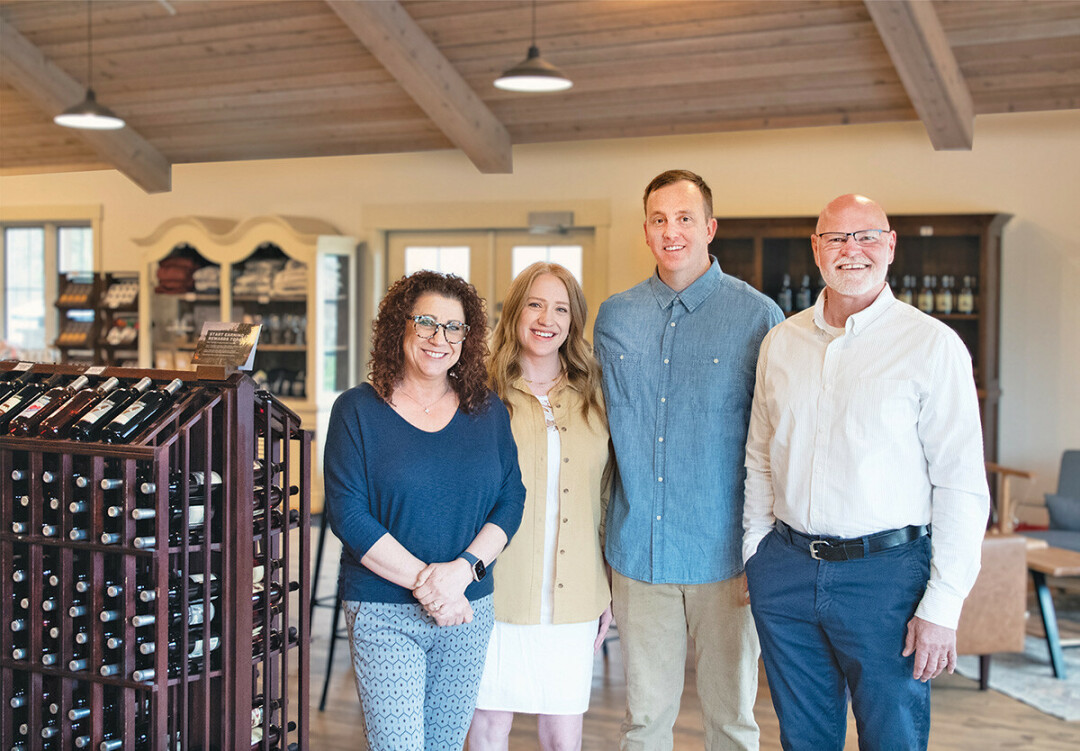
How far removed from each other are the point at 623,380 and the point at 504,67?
470 cm

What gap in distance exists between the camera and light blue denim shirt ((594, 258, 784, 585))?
2.41 metres

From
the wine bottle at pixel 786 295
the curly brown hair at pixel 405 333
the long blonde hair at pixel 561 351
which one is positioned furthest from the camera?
the wine bottle at pixel 786 295

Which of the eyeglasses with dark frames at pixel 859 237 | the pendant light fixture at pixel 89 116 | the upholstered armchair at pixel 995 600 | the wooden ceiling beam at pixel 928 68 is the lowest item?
the upholstered armchair at pixel 995 600

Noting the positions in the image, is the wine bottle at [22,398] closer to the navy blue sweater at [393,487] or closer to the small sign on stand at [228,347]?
the small sign on stand at [228,347]

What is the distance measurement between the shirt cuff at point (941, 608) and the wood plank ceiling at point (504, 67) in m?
4.16

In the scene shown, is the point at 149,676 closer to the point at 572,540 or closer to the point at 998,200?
the point at 572,540

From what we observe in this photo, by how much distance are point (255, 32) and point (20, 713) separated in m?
5.33

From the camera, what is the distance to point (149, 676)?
2.25m

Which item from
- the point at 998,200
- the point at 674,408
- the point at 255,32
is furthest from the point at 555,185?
the point at 674,408

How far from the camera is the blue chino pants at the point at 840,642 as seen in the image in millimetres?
2072

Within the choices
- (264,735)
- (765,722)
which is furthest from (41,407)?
(765,722)

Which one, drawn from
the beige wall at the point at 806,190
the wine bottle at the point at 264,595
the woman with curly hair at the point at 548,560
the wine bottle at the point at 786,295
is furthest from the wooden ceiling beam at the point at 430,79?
the wine bottle at the point at 264,595

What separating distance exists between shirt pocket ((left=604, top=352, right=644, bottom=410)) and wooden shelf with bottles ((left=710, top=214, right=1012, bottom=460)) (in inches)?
169

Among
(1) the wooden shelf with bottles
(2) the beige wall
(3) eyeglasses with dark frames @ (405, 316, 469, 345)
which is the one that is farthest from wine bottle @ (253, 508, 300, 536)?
(2) the beige wall
